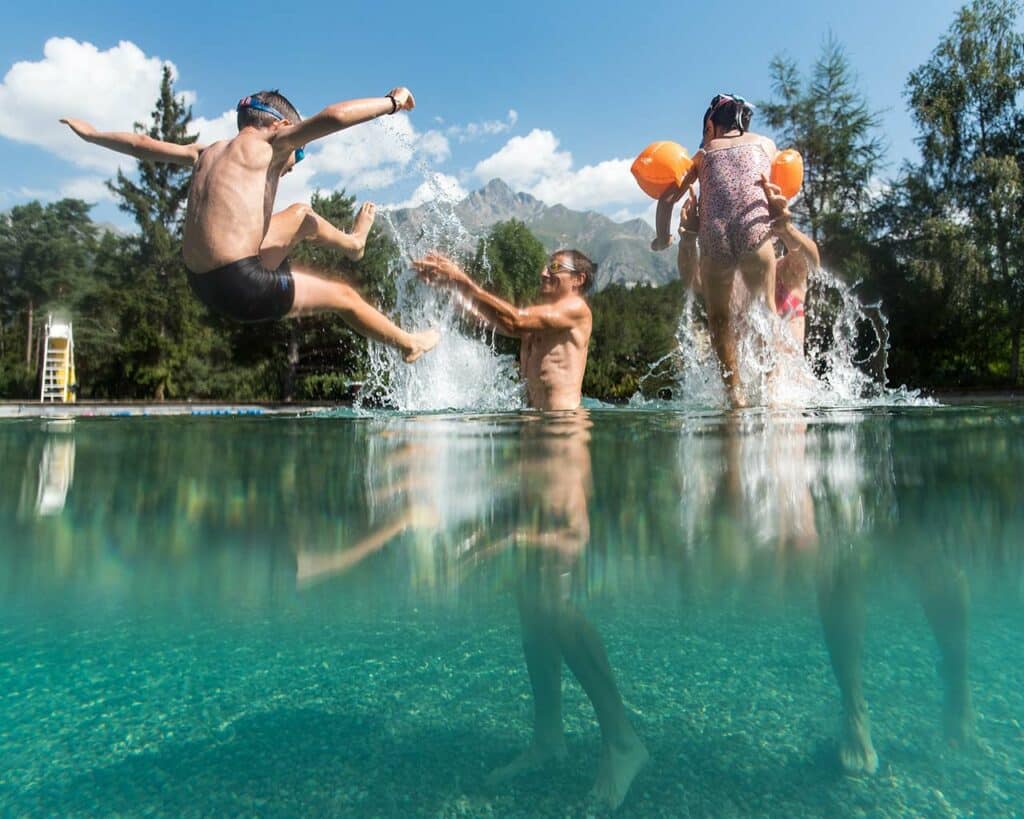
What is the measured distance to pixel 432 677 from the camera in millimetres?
5516

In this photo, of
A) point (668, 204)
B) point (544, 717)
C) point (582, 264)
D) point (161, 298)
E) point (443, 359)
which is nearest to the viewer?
point (544, 717)

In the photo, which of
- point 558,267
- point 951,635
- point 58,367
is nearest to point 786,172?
point 558,267

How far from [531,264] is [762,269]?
26494mm

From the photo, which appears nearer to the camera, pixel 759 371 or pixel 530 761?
pixel 530 761

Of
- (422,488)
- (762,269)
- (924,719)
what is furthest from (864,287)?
(422,488)

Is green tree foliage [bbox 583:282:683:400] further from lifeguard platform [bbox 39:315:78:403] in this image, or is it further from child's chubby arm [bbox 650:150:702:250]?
lifeguard platform [bbox 39:315:78:403]

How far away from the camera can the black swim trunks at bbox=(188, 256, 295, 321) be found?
5.12 m

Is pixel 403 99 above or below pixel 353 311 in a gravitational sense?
above

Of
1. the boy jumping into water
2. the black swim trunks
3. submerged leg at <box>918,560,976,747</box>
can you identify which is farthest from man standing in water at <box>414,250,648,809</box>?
submerged leg at <box>918,560,976,747</box>

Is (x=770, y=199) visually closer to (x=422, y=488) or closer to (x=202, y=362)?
(x=422, y=488)

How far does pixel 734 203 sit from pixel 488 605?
4.67 metres

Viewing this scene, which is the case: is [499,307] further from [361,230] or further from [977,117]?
[977,117]

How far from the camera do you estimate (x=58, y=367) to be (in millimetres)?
27469

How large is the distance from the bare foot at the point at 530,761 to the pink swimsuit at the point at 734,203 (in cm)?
517
